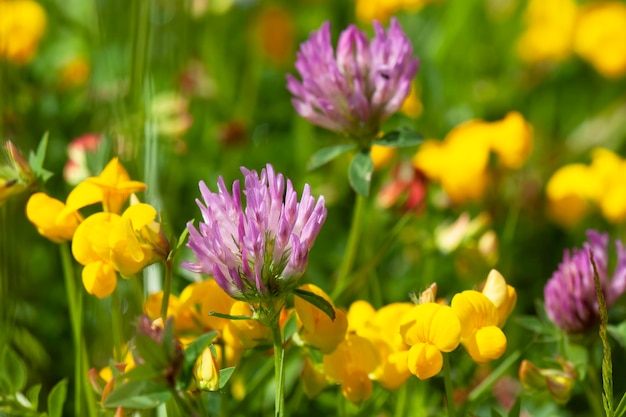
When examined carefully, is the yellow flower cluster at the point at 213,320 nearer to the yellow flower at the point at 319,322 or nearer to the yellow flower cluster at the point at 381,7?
the yellow flower at the point at 319,322

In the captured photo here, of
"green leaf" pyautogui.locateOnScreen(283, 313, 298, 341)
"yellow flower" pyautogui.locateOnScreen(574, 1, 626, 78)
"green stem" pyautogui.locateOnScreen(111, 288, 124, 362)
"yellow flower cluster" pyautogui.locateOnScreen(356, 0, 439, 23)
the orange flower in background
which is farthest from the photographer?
the orange flower in background

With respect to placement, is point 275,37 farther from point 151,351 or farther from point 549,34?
point 151,351

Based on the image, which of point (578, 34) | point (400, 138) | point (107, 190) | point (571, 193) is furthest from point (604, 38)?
point (107, 190)

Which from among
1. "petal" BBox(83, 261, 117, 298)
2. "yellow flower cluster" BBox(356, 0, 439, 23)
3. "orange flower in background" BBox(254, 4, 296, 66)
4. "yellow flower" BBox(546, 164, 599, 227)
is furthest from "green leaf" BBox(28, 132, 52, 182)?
"orange flower in background" BBox(254, 4, 296, 66)

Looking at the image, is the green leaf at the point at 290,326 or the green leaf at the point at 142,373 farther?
the green leaf at the point at 290,326

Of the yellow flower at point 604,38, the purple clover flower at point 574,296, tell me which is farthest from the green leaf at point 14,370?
the yellow flower at point 604,38

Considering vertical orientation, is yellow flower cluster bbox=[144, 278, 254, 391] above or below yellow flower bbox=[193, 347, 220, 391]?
below

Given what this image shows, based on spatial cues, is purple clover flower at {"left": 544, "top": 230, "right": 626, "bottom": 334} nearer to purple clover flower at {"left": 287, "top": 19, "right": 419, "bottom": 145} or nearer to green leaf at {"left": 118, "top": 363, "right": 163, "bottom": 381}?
purple clover flower at {"left": 287, "top": 19, "right": 419, "bottom": 145}
